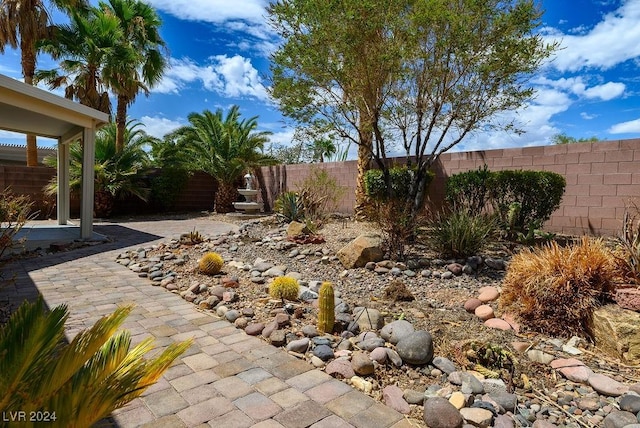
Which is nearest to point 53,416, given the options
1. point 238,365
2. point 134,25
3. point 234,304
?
point 238,365

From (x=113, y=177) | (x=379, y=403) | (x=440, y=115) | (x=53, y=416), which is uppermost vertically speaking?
(x=440, y=115)

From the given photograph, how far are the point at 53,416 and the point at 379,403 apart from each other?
1.86m

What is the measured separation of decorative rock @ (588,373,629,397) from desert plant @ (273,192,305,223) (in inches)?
259

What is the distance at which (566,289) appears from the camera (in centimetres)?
340

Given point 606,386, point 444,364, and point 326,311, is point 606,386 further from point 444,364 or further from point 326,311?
point 326,311

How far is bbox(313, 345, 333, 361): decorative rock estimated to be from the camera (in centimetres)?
300

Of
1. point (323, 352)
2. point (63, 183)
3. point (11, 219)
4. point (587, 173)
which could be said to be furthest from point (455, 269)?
point (63, 183)

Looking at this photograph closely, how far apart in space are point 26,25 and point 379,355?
1679 centimetres

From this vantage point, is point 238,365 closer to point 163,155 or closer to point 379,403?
point 379,403

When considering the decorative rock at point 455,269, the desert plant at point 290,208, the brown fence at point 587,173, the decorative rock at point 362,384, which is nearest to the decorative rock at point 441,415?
the decorative rock at point 362,384

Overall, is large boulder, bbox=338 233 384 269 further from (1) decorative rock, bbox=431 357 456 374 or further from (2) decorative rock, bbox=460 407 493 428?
(2) decorative rock, bbox=460 407 493 428

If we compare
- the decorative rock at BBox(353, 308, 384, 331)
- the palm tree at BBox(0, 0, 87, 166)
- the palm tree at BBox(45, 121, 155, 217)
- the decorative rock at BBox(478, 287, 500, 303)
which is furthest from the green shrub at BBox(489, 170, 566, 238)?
the palm tree at BBox(0, 0, 87, 166)

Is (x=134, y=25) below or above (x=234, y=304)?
above

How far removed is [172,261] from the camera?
6.44 metres
